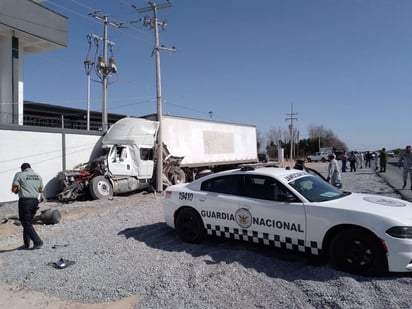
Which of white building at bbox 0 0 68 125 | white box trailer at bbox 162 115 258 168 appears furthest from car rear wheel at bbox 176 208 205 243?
white building at bbox 0 0 68 125

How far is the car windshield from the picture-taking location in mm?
5211

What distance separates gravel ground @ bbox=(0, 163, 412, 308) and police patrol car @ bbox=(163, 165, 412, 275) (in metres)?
0.24

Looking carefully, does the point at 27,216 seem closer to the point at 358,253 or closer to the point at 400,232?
the point at 358,253

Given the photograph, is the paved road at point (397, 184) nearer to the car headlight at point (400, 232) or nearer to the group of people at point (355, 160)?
the group of people at point (355, 160)

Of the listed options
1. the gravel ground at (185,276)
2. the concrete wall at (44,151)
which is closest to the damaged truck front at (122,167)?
the concrete wall at (44,151)

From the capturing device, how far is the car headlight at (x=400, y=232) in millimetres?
4195

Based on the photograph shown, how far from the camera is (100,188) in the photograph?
13.2m

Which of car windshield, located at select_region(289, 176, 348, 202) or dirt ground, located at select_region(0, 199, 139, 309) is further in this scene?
car windshield, located at select_region(289, 176, 348, 202)

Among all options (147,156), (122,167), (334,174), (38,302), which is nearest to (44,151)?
(122,167)

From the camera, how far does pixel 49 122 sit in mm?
17781

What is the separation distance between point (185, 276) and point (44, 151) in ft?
38.6

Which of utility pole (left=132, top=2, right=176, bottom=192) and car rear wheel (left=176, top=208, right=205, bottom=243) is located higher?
utility pole (left=132, top=2, right=176, bottom=192)

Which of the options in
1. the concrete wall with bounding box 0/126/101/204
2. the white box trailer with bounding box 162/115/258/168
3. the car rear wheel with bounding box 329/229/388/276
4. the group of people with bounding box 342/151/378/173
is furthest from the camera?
the group of people with bounding box 342/151/378/173

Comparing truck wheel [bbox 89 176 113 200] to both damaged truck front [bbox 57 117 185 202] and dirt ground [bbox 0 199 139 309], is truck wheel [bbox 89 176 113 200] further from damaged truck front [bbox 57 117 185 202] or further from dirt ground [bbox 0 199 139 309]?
dirt ground [bbox 0 199 139 309]
